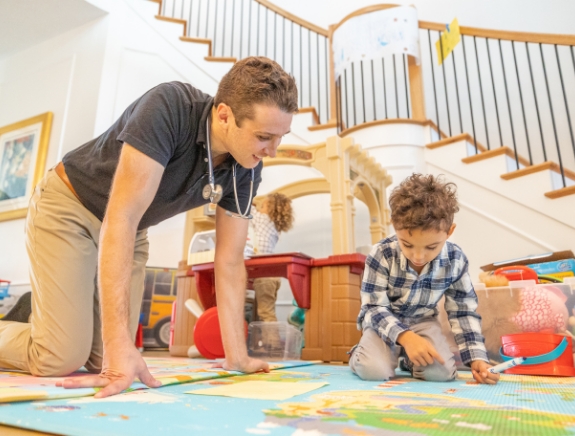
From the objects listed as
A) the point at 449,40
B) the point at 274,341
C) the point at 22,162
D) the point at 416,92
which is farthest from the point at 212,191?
the point at 22,162

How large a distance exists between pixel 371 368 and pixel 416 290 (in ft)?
0.78

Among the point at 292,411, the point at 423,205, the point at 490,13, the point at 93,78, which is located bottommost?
the point at 292,411

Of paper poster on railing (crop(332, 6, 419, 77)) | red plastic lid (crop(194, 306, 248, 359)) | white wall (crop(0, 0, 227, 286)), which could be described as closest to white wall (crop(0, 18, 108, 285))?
white wall (crop(0, 0, 227, 286))

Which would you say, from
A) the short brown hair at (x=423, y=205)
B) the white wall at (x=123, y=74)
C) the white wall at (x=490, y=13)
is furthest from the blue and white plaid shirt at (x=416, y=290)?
the white wall at (x=490, y=13)

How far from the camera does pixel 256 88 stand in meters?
0.89

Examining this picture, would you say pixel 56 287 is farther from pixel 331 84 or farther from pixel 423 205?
pixel 331 84

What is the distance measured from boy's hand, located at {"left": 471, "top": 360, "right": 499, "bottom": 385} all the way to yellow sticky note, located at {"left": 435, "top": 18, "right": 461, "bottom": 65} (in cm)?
222

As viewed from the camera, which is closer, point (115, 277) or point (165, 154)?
point (115, 277)

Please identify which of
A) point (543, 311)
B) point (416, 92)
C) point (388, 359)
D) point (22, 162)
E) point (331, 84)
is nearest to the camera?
point (388, 359)

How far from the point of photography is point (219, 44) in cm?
389

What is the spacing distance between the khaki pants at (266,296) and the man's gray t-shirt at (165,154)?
1241mm

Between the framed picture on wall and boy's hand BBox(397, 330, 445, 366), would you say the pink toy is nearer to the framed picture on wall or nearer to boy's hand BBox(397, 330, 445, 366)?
boy's hand BBox(397, 330, 445, 366)

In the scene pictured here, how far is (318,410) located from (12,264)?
2.86m

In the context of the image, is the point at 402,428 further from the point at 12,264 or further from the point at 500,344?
the point at 12,264
